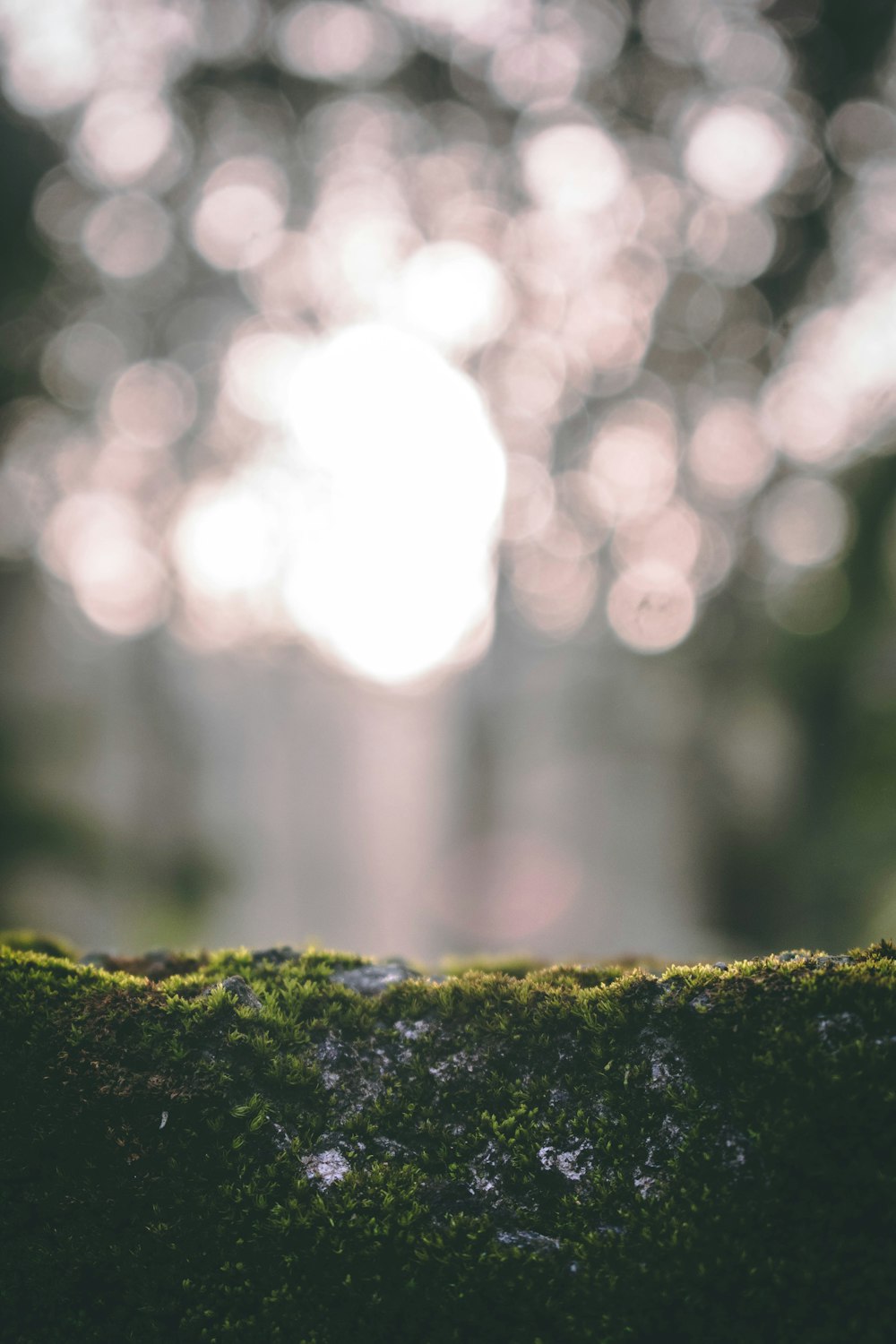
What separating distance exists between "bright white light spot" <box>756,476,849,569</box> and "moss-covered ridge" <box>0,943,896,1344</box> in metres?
12.6

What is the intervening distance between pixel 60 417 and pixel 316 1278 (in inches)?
646

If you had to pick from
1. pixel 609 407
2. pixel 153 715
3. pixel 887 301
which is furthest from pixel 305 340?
pixel 887 301

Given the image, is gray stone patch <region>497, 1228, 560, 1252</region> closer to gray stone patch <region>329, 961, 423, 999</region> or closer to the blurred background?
gray stone patch <region>329, 961, 423, 999</region>

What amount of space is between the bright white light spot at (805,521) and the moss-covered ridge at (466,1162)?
41.2ft

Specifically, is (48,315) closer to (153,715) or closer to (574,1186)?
(153,715)

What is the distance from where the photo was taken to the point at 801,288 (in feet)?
44.3

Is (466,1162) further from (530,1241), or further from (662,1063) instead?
(662,1063)

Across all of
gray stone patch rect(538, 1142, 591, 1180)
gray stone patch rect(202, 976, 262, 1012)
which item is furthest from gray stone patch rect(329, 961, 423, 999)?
gray stone patch rect(538, 1142, 591, 1180)

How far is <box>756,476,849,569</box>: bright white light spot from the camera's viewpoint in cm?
1340

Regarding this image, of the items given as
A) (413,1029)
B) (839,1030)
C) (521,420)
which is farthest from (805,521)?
(413,1029)

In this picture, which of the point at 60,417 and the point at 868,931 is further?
the point at 60,417

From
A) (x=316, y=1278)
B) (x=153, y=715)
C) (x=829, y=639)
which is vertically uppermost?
(x=153, y=715)

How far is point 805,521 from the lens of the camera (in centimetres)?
1402

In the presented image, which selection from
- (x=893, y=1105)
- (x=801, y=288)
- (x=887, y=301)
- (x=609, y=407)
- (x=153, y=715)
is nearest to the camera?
(x=893, y=1105)
